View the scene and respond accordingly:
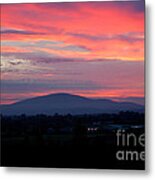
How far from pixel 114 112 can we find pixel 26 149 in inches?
19.9

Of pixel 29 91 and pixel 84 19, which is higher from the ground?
pixel 84 19

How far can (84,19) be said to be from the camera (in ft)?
10.2

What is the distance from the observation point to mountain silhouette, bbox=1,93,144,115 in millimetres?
3096

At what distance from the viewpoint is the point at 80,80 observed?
10.2 feet

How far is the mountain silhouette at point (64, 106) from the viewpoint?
310cm

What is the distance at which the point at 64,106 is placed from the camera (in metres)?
3.13

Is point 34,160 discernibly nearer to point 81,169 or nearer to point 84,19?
point 81,169

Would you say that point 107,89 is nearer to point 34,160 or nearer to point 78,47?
point 78,47

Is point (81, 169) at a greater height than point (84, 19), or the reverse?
point (84, 19)

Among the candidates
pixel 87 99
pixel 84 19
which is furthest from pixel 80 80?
pixel 84 19

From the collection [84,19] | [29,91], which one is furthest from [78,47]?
[29,91]

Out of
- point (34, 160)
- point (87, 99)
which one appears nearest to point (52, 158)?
point (34, 160)

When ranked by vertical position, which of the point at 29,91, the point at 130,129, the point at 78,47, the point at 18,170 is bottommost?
the point at 18,170

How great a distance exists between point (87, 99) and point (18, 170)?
20.9 inches
